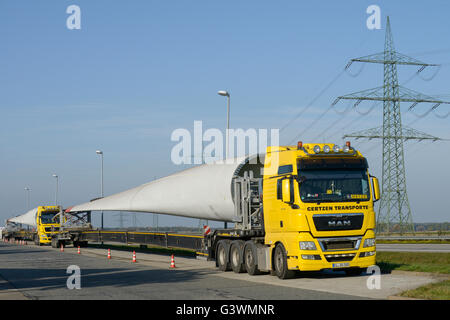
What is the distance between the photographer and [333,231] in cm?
1716

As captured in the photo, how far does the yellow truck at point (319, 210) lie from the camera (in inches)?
Result: 667

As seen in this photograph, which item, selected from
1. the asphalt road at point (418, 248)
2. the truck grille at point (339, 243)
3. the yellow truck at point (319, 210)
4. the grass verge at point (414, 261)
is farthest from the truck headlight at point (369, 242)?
the asphalt road at point (418, 248)

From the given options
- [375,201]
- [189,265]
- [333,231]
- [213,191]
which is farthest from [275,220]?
[189,265]

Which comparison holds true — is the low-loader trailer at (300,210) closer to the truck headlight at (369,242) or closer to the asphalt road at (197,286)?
the truck headlight at (369,242)

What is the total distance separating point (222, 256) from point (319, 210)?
6449mm

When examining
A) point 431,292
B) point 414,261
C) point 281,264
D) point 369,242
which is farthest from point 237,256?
point 414,261

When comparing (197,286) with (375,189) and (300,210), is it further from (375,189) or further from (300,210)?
(375,189)

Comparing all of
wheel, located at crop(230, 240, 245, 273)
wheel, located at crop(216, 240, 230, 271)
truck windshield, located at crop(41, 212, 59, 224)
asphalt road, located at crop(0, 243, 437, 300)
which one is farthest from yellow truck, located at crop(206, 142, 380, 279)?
truck windshield, located at crop(41, 212, 59, 224)

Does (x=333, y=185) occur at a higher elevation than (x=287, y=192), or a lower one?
higher

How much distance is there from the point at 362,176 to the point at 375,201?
84 centimetres

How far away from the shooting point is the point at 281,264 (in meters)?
18.0

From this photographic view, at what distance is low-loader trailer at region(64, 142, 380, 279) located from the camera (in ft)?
55.7
